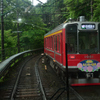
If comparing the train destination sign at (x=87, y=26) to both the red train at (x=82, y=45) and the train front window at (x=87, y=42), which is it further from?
the train front window at (x=87, y=42)

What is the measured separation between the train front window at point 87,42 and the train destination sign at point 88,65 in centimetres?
43

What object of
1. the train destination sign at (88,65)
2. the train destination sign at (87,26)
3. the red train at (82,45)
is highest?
the train destination sign at (87,26)

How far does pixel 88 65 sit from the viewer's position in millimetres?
7715

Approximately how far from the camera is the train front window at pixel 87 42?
785 centimetres

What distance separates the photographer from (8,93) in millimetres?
7242

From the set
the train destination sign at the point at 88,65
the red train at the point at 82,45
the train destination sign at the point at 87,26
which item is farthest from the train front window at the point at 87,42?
the train destination sign at the point at 88,65

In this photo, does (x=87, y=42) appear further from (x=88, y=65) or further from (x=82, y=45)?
(x=88, y=65)

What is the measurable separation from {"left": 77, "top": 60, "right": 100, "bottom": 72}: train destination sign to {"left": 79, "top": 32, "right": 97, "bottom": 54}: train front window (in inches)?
16.9

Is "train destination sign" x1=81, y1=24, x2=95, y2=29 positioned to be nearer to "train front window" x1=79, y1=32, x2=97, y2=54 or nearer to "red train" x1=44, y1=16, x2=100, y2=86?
"red train" x1=44, y1=16, x2=100, y2=86

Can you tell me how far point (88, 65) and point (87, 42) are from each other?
39.0 inches

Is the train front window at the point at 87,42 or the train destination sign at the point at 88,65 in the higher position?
the train front window at the point at 87,42

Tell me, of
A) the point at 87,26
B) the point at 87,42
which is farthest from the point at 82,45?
the point at 87,26

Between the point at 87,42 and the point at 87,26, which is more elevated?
the point at 87,26

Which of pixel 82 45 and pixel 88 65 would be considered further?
pixel 82 45
